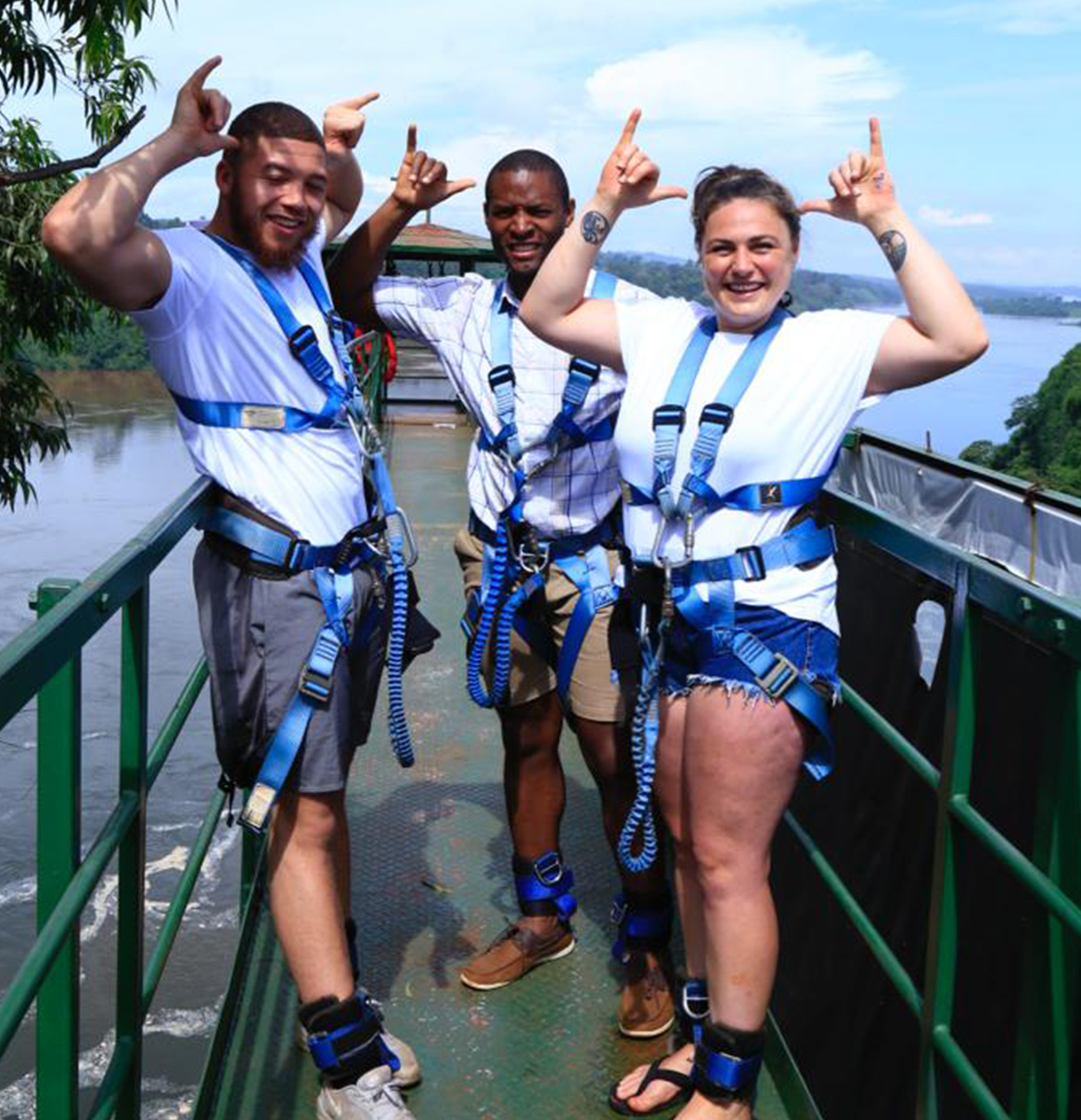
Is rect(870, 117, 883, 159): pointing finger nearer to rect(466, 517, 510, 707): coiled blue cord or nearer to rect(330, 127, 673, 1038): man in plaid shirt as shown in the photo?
rect(330, 127, 673, 1038): man in plaid shirt

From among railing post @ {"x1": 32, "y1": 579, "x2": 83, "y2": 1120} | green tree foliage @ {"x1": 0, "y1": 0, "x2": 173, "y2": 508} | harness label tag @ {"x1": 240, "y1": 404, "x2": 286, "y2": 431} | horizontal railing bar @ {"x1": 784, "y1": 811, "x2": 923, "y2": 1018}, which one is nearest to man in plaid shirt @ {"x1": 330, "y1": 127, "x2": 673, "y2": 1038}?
horizontal railing bar @ {"x1": 784, "y1": 811, "x2": 923, "y2": 1018}

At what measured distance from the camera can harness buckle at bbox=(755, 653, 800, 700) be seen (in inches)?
102

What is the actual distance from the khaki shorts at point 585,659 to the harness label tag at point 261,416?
31.6 inches

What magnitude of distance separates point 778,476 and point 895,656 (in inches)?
31.1

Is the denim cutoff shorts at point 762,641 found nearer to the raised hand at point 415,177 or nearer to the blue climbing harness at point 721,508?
the blue climbing harness at point 721,508

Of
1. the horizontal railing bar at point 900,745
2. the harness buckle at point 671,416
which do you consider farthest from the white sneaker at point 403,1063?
the harness buckle at point 671,416

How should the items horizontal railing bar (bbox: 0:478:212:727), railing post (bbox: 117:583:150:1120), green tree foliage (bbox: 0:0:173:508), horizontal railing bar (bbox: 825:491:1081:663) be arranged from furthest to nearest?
1. green tree foliage (bbox: 0:0:173:508)
2. railing post (bbox: 117:583:150:1120)
3. horizontal railing bar (bbox: 825:491:1081:663)
4. horizontal railing bar (bbox: 0:478:212:727)

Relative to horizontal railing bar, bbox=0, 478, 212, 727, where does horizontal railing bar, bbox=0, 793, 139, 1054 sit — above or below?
below

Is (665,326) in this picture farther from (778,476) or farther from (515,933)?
(515,933)

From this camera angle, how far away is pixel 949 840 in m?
2.47

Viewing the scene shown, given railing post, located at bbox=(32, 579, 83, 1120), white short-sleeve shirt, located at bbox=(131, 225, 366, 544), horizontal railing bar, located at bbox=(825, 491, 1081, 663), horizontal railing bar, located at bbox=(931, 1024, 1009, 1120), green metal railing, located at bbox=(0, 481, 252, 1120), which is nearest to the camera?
green metal railing, located at bbox=(0, 481, 252, 1120)

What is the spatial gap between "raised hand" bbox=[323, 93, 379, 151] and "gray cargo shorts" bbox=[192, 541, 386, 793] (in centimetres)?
112

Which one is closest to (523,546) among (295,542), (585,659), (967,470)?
(585,659)

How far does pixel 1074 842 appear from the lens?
2.08 m
